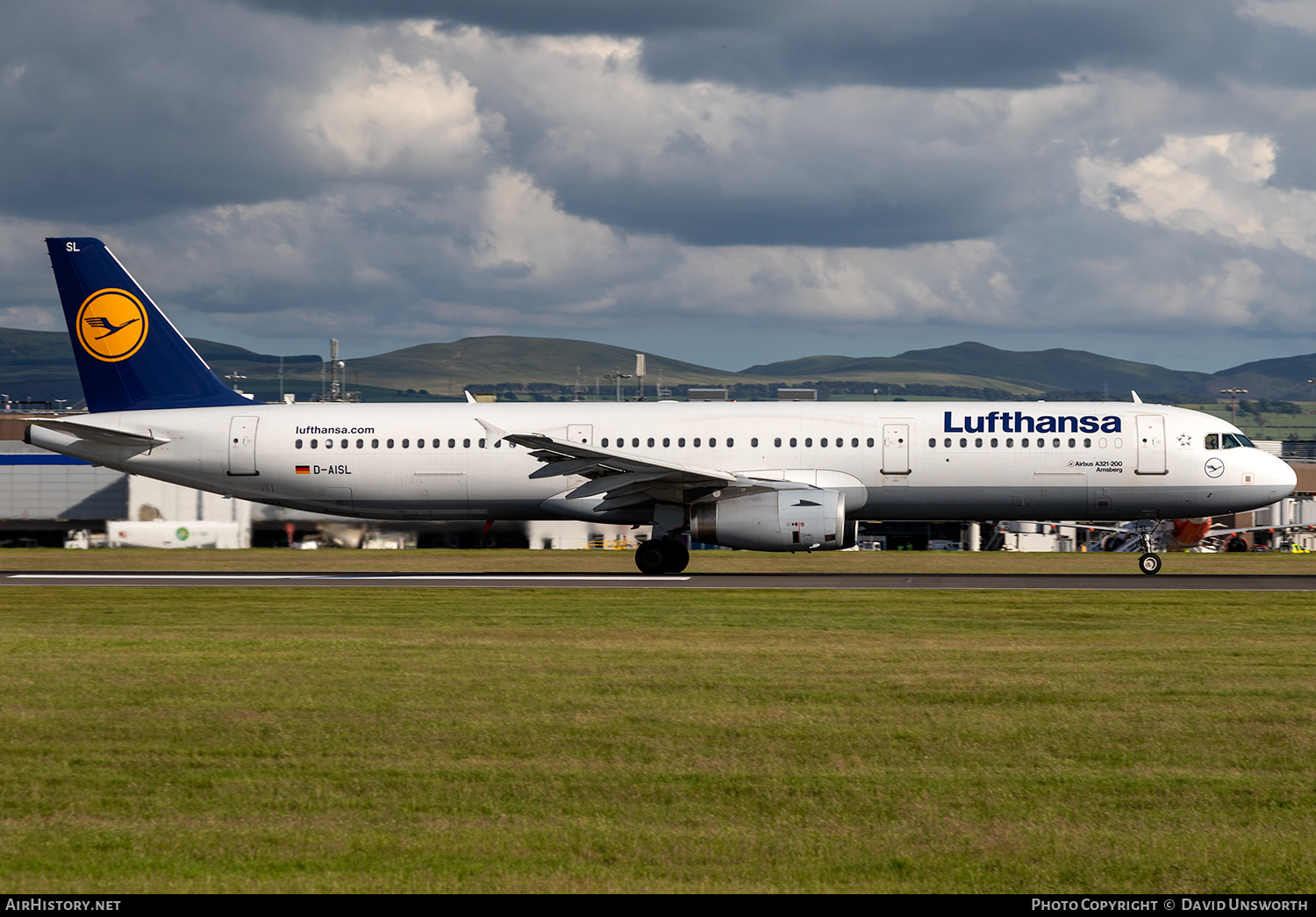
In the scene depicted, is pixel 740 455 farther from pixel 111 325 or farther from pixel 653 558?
pixel 111 325

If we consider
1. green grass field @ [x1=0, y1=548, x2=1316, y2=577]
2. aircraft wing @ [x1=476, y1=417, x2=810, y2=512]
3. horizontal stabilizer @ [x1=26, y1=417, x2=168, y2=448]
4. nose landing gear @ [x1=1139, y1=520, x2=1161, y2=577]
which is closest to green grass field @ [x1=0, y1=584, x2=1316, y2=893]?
aircraft wing @ [x1=476, y1=417, x2=810, y2=512]

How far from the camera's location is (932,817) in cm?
859

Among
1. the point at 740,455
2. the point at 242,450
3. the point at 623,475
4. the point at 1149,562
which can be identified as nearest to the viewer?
the point at 623,475

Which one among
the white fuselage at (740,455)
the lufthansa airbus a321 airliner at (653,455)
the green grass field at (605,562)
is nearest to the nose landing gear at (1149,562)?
the lufthansa airbus a321 airliner at (653,455)

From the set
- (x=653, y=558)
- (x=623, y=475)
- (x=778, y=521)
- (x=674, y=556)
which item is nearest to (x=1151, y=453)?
(x=778, y=521)

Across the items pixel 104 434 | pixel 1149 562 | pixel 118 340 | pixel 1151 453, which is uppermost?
pixel 118 340

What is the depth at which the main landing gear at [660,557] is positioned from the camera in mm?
32531

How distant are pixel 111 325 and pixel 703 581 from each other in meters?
16.8

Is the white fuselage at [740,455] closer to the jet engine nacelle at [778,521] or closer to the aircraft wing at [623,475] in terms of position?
the aircraft wing at [623,475]

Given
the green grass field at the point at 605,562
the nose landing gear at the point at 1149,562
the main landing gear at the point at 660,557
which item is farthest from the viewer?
the green grass field at the point at 605,562

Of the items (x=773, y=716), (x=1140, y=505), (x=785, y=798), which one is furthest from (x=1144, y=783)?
(x=1140, y=505)

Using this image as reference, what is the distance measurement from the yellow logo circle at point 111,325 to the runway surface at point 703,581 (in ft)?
19.0

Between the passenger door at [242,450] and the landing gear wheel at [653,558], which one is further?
the passenger door at [242,450]

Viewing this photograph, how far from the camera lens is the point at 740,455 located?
32531 millimetres
